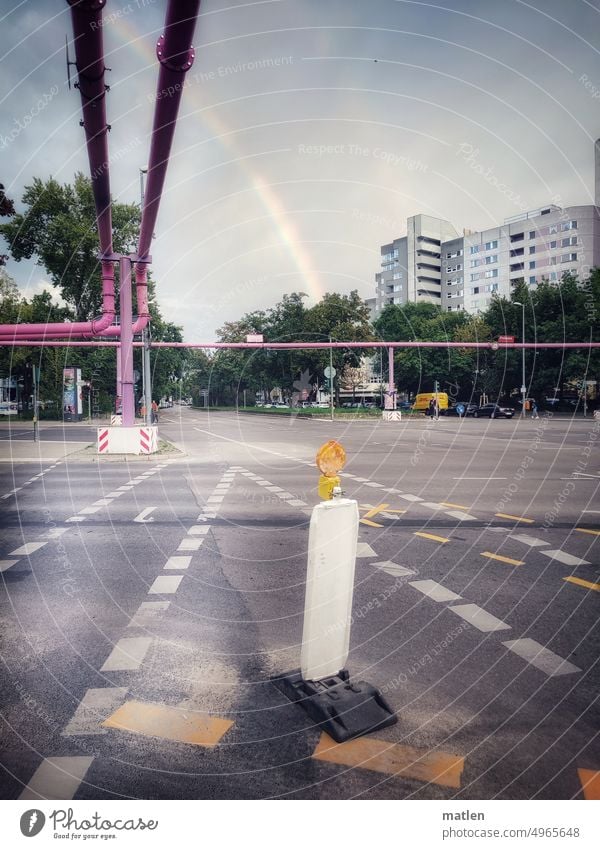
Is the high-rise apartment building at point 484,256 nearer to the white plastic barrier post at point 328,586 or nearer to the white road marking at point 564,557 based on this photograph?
the white road marking at point 564,557

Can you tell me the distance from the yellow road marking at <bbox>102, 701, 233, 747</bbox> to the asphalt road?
0.01 meters

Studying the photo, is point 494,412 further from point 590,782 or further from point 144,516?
point 590,782

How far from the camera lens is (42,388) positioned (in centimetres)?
5228

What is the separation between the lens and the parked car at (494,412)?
1988 inches

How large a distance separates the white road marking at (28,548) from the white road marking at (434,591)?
4501 millimetres

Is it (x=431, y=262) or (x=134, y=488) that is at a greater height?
(x=431, y=262)

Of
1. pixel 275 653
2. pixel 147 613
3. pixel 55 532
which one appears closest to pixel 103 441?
pixel 55 532

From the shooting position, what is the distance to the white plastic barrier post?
9.49 ft

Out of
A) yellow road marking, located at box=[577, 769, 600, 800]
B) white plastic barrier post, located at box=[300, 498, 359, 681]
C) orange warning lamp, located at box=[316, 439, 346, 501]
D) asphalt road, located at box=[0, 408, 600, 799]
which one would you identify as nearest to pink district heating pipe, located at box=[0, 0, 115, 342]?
orange warning lamp, located at box=[316, 439, 346, 501]

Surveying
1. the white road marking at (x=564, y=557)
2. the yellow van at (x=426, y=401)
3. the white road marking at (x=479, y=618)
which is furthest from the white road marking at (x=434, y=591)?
the yellow van at (x=426, y=401)

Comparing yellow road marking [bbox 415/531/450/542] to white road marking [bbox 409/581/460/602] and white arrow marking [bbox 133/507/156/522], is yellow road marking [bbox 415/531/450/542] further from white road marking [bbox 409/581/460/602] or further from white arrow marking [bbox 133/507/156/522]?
white arrow marking [bbox 133/507/156/522]
